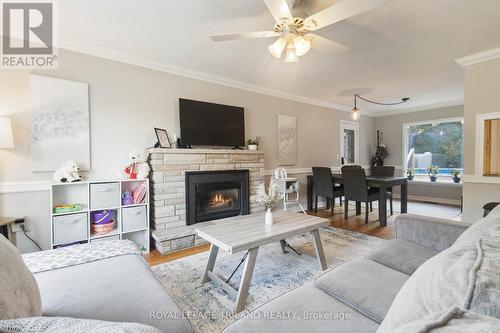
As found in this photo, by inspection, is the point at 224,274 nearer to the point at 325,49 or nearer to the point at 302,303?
the point at 302,303

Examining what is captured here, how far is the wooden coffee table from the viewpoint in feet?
5.64

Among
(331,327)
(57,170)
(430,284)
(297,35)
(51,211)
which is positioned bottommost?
(331,327)

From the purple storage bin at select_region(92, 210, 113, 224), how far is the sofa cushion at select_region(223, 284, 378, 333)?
233 cm

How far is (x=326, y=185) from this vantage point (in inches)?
175

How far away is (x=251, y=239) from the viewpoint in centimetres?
181

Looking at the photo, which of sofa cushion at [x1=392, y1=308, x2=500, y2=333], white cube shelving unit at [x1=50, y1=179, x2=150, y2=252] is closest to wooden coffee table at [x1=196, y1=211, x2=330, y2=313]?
white cube shelving unit at [x1=50, y1=179, x2=150, y2=252]

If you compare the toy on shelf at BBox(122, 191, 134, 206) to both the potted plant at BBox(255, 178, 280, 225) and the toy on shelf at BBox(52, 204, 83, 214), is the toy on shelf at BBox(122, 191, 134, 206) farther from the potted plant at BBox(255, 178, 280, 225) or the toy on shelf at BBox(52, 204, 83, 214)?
the potted plant at BBox(255, 178, 280, 225)

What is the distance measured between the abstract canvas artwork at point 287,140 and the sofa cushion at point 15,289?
394 centimetres

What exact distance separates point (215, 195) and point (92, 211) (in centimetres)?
161

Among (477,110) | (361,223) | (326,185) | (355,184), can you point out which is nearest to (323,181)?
(326,185)

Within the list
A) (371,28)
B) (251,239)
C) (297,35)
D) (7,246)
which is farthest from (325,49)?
(7,246)

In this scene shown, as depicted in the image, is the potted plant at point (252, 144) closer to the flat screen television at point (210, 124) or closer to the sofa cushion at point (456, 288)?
the flat screen television at point (210, 124)

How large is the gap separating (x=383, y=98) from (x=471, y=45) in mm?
2416

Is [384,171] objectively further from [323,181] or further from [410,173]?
[410,173]
